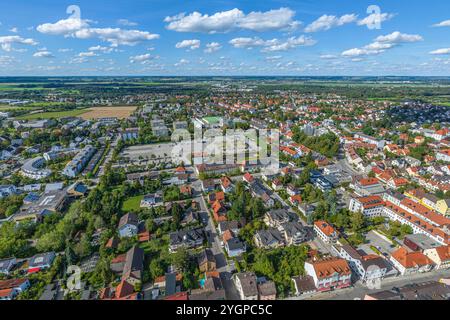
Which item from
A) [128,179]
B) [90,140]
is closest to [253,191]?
[128,179]

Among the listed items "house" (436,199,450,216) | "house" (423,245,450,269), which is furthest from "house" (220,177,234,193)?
"house" (436,199,450,216)

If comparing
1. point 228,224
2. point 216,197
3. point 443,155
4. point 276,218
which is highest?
point 443,155

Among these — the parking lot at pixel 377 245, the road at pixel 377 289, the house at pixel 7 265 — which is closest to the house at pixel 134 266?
the house at pixel 7 265

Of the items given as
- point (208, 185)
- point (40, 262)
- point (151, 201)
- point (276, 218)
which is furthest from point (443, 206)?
point (40, 262)

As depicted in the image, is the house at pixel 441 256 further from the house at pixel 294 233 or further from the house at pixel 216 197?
the house at pixel 216 197

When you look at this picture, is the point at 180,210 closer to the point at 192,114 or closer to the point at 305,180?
the point at 305,180

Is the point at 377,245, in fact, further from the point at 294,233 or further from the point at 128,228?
the point at 128,228
